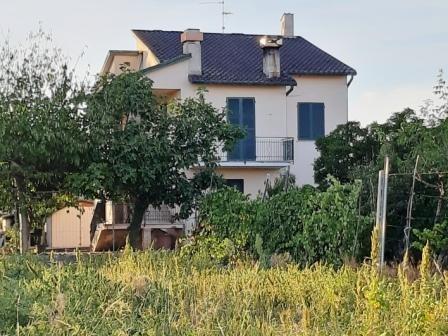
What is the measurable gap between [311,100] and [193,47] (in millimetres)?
5230

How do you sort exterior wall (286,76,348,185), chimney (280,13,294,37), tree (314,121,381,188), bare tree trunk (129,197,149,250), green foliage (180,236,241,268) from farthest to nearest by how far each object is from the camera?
chimney (280,13,294,37) → exterior wall (286,76,348,185) → tree (314,121,381,188) → bare tree trunk (129,197,149,250) → green foliage (180,236,241,268)

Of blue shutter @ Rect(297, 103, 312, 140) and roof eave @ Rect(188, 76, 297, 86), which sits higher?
roof eave @ Rect(188, 76, 297, 86)

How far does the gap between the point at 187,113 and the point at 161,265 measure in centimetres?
929

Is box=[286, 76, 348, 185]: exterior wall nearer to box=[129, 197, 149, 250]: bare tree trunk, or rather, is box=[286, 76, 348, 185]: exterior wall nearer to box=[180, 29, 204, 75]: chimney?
box=[180, 29, 204, 75]: chimney

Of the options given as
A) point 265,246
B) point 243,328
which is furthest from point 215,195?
point 243,328

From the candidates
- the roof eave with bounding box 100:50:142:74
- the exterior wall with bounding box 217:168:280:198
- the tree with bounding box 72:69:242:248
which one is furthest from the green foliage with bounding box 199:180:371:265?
the roof eave with bounding box 100:50:142:74

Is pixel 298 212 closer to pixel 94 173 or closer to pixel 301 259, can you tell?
pixel 301 259

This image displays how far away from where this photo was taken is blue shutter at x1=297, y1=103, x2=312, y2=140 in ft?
107

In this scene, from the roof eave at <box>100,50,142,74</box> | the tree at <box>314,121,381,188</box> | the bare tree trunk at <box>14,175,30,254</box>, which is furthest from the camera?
the roof eave at <box>100,50,142,74</box>

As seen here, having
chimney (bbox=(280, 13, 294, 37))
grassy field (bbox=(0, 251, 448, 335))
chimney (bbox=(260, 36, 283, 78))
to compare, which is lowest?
grassy field (bbox=(0, 251, 448, 335))

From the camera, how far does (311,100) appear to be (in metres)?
33.0

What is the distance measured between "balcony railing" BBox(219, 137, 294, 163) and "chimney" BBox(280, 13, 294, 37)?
8537 millimetres

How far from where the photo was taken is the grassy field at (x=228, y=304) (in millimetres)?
6785

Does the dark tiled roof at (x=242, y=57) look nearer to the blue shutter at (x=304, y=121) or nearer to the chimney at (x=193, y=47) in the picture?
the chimney at (x=193, y=47)
